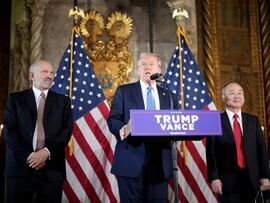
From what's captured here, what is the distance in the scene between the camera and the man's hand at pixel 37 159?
3.47 meters

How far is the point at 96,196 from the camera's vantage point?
4941 mm

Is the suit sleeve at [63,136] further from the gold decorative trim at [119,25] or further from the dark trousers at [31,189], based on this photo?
the gold decorative trim at [119,25]

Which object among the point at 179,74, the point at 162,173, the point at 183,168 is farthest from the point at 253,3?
the point at 162,173

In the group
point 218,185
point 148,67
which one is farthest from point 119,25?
point 218,185

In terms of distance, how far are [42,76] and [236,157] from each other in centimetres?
191

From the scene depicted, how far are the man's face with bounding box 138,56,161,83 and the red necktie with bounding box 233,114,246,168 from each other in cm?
92

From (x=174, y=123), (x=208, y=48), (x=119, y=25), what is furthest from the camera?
(x=208, y=48)

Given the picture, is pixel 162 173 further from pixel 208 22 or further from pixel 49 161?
pixel 208 22

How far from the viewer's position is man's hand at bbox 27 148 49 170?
347cm

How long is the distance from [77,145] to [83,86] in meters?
0.76

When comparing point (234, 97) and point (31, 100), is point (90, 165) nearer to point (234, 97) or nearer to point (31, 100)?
point (31, 100)

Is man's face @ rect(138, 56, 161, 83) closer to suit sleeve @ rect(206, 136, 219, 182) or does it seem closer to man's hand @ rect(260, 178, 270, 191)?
suit sleeve @ rect(206, 136, 219, 182)

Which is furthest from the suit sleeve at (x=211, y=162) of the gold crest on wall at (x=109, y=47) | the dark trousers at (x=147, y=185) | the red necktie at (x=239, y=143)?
the gold crest on wall at (x=109, y=47)

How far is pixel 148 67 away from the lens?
375 cm
